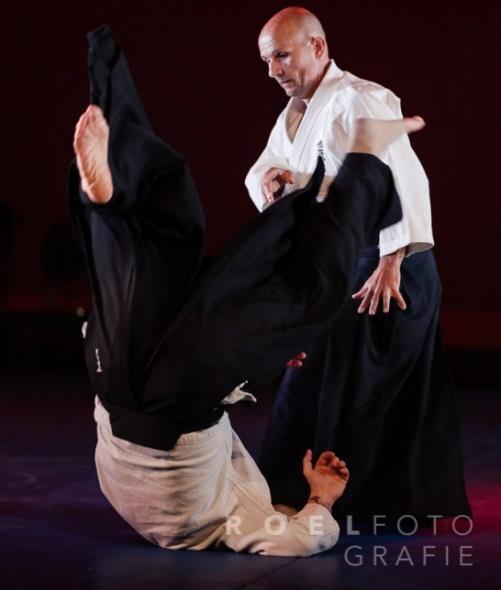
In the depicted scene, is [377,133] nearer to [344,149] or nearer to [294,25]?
[344,149]

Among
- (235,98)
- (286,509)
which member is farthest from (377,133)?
(235,98)

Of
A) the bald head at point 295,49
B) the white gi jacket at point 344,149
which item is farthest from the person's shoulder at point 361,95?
the bald head at point 295,49

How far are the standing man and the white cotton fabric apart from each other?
38 cm

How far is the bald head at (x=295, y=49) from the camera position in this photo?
130 inches

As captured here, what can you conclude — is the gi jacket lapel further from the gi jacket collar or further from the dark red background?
the dark red background

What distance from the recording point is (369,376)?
3.21 m

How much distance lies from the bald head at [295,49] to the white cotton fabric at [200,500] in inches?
39.5

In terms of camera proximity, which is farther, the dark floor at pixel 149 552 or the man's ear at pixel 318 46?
the man's ear at pixel 318 46

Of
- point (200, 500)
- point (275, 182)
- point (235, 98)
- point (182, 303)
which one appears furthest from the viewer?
point (235, 98)

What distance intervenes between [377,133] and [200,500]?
882mm

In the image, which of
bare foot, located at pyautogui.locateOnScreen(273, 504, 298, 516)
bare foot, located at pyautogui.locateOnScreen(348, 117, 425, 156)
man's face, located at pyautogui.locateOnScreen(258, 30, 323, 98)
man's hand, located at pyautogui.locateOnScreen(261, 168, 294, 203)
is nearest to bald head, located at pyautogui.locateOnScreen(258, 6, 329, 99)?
man's face, located at pyautogui.locateOnScreen(258, 30, 323, 98)

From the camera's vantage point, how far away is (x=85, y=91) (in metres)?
7.35

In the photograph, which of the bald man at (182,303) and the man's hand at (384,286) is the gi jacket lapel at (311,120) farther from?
the bald man at (182,303)

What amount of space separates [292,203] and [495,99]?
165 inches
